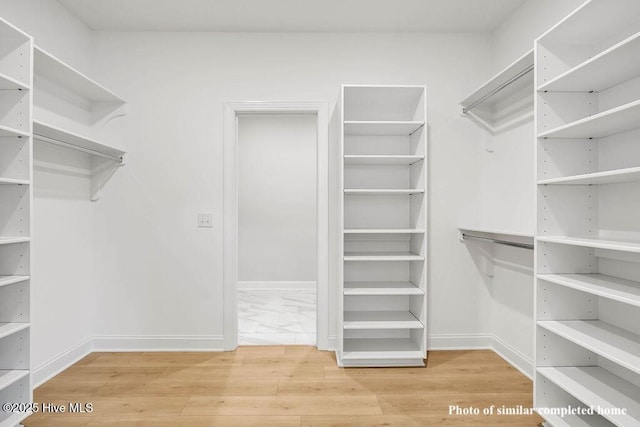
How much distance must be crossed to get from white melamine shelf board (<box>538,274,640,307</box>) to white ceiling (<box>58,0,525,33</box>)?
1.95 meters

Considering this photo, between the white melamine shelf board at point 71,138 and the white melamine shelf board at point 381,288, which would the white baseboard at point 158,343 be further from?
the white melamine shelf board at point 71,138

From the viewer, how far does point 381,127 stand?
110 inches

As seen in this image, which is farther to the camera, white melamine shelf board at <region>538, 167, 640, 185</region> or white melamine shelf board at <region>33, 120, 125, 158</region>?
white melamine shelf board at <region>33, 120, 125, 158</region>

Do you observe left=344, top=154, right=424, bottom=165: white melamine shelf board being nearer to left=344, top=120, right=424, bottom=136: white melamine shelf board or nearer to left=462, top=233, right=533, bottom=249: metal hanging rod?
left=344, top=120, right=424, bottom=136: white melamine shelf board

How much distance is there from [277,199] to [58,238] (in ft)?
9.46

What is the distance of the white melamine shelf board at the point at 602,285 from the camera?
1480 mm

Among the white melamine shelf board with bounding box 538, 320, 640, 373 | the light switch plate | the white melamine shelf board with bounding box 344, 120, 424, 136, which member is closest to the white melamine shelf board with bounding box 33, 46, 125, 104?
the light switch plate

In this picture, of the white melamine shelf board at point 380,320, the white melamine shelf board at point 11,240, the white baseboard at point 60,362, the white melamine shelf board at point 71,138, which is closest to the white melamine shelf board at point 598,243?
the white melamine shelf board at point 380,320

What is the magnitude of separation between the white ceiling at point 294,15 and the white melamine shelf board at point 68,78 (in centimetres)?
Answer: 59

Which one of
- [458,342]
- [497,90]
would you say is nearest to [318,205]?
[497,90]

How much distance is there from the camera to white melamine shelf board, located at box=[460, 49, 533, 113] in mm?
2148

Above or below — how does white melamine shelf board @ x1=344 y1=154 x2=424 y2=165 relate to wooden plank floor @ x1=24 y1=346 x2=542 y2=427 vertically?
above

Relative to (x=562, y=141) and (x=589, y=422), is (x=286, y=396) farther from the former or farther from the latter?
(x=562, y=141)

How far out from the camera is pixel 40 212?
2.40 metres
